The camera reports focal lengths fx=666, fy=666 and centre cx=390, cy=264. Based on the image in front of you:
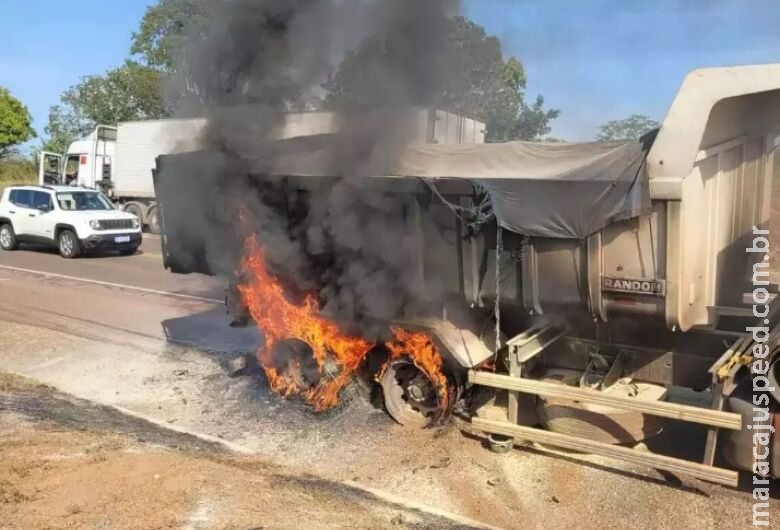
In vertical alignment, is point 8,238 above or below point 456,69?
below

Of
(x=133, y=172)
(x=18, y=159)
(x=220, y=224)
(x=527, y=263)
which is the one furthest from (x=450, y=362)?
(x=18, y=159)

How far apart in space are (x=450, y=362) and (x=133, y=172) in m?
21.6

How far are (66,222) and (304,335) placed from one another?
14091 millimetres

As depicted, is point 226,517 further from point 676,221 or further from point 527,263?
point 676,221

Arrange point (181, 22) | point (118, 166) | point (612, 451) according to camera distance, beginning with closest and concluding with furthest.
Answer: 1. point (612, 451)
2. point (181, 22)
3. point (118, 166)

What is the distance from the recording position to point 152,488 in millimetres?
4629

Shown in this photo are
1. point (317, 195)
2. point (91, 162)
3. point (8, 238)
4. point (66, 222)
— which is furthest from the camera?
point (91, 162)

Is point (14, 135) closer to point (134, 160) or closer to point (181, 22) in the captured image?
point (134, 160)

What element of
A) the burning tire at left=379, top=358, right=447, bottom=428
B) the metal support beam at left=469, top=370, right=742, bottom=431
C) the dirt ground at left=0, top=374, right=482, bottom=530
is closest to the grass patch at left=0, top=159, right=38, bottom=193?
the dirt ground at left=0, top=374, right=482, bottom=530

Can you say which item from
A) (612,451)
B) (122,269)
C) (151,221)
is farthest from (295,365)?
(151,221)

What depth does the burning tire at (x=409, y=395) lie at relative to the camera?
235 inches

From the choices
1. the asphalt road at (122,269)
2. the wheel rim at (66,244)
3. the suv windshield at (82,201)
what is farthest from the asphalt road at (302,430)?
the suv windshield at (82,201)

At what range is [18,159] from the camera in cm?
4316

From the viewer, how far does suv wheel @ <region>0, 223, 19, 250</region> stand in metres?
19.2
